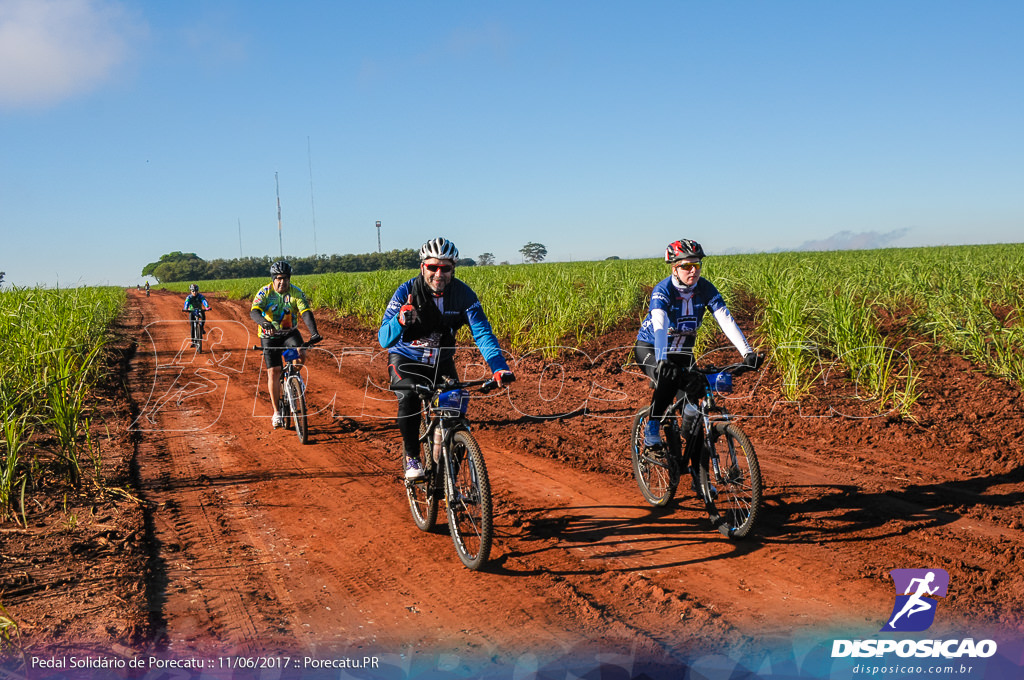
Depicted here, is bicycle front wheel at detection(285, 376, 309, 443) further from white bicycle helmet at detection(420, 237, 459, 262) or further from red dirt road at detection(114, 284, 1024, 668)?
white bicycle helmet at detection(420, 237, 459, 262)

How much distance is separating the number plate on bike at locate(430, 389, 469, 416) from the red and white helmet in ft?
6.57

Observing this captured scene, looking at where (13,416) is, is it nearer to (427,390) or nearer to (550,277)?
(427,390)

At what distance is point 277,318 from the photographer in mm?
8711

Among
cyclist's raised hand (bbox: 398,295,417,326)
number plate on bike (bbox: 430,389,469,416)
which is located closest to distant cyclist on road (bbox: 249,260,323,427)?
number plate on bike (bbox: 430,389,469,416)

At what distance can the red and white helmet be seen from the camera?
16.8 feet

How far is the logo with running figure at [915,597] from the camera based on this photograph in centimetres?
351

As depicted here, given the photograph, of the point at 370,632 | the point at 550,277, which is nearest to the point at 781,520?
the point at 370,632

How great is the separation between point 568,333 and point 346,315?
40.1 feet

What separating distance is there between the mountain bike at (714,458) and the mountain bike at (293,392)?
177 inches

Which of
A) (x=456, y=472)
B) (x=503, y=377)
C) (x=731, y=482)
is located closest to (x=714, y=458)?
(x=731, y=482)

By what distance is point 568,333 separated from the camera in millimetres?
13344

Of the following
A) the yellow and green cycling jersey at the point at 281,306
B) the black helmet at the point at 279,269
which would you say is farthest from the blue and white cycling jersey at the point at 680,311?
the black helmet at the point at 279,269

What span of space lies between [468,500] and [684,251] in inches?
103

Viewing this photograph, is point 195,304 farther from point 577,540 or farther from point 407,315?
point 577,540
